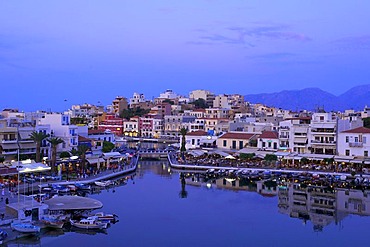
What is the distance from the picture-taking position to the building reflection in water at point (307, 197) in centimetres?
2713

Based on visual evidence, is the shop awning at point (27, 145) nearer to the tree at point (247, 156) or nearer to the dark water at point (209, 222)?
the dark water at point (209, 222)

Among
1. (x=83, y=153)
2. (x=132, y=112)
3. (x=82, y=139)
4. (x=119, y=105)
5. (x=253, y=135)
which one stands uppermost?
(x=119, y=105)

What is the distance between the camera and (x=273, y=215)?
88.3ft

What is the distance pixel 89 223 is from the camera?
23.2 m

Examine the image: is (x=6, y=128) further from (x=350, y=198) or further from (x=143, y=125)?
(x=143, y=125)

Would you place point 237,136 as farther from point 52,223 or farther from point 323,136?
point 52,223

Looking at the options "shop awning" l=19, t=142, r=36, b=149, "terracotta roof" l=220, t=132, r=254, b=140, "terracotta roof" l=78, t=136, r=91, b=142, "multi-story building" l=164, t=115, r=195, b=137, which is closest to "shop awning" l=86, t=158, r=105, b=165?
"terracotta roof" l=78, t=136, r=91, b=142

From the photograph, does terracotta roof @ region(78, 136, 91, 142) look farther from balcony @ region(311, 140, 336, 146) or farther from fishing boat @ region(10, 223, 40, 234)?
fishing boat @ region(10, 223, 40, 234)

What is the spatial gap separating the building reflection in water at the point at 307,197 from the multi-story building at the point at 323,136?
743cm

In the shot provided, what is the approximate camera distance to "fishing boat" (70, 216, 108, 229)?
76.1ft

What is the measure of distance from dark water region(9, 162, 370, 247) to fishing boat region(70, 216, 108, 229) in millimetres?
393

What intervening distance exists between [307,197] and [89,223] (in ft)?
47.5

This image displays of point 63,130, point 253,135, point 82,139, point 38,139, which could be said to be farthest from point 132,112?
point 38,139

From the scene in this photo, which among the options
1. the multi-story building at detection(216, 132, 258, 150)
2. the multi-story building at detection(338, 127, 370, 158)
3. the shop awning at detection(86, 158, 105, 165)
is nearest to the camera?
the shop awning at detection(86, 158, 105, 165)
